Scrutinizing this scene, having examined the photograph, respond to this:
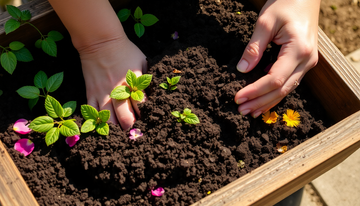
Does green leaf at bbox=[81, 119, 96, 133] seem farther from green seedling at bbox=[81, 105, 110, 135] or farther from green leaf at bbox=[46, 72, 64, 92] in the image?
green leaf at bbox=[46, 72, 64, 92]

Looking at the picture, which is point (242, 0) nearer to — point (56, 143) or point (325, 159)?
point (325, 159)

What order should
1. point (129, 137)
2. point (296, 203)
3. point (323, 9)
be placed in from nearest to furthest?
point (129, 137)
point (296, 203)
point (323, 9)

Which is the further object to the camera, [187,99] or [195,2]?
[195,2]

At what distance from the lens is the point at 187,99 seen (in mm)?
1416

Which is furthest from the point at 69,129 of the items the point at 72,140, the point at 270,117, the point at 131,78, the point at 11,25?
the point at 270,117

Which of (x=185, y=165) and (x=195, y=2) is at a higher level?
(x=195, y=2)

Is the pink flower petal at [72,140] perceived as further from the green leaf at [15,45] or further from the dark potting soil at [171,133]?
the green leaf at [15,45]

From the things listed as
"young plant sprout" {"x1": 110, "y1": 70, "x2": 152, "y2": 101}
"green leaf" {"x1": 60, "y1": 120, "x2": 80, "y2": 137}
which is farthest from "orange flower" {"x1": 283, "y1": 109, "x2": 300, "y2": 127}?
"green leaf" {"x1": 60, "y1": 120, "x2": 80, "y2": 137}

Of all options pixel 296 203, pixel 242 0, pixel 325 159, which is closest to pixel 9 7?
pixel 242 0

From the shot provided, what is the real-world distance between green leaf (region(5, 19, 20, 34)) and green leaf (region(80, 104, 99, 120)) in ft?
1.74

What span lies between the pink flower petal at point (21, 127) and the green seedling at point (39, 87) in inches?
3.3

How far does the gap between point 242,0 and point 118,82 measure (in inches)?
38.9

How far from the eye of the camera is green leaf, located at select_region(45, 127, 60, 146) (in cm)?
128

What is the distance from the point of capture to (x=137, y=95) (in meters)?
1.38
